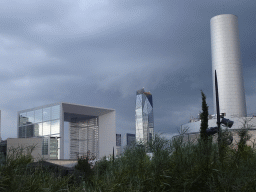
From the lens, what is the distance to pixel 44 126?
145ft

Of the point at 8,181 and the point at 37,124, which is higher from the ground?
the point at 37,124

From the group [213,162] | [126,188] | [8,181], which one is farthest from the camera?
[213,162]

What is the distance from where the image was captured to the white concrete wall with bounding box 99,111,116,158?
47.8 metres

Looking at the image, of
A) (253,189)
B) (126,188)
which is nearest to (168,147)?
(126,188)

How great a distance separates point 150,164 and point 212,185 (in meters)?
1.71

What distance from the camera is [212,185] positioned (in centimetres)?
765

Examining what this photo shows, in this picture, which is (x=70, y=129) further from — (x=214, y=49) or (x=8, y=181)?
(x=8, y=181)

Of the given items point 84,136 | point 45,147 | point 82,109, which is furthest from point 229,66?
point 45,147

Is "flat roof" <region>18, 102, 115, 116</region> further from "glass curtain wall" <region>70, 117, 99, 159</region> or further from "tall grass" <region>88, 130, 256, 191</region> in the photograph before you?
"tall grass" <region>88, 130, 256, 191</region>

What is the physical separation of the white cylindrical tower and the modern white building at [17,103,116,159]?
16.7 meters

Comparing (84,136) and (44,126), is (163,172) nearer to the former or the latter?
(44,126)

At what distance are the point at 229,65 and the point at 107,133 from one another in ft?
67.5

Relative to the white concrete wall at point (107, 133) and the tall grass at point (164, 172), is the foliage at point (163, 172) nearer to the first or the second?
the tall grass at point (164, 172)

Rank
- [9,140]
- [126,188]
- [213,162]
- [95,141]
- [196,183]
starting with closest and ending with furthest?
[126,188] → [196,183] → [213,162] → [9,140] → [95,141]
